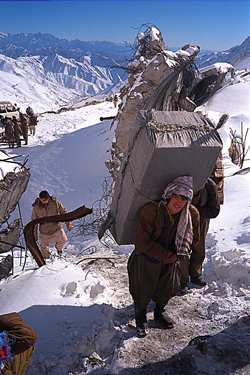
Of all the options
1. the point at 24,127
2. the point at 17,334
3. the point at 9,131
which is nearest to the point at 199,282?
the point at 17,334

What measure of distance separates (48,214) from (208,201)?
10.6 ft

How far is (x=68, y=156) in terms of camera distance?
16.8m

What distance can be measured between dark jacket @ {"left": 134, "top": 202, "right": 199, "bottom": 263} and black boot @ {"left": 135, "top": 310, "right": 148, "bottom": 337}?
583 mm

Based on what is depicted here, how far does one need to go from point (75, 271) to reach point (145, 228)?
177 cm

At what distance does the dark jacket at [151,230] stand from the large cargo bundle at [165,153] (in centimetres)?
11

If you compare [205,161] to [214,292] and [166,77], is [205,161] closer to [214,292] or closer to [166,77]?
[214,292]

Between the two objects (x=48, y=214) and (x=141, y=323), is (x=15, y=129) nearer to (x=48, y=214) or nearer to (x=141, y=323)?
(x=48, y=214)

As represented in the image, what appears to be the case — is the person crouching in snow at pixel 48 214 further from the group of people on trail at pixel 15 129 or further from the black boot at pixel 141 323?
the group of people on trail at pixel 15 129

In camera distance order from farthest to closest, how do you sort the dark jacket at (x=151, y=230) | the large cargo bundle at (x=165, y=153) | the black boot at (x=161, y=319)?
1. the black boot at (x=161, y=319)
2. the dark jacket at (x=151, y=230)
3. the large cargo bundle at (x=165, y=153)

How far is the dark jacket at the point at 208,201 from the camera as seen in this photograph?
4.14m

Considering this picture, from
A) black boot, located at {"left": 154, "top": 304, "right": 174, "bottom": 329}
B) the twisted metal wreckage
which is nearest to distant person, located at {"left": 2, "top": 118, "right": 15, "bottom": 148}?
the twisted metal wreckage

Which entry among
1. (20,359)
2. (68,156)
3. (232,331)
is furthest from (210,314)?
(68,156)

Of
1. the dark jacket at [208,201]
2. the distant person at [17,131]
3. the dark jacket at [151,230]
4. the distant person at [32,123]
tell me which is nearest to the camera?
the dark jacket at [151,230]

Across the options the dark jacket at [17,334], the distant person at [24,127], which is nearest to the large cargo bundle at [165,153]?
the dark jacket at [17,334]
